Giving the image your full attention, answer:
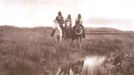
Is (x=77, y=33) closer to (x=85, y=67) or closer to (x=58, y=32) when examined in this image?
(x=58, y=32)

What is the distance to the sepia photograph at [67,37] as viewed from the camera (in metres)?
6.63

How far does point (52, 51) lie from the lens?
6.70m

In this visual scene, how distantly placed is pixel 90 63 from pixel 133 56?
0.74m

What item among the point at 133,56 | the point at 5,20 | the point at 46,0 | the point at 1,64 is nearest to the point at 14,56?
the point at 1,64

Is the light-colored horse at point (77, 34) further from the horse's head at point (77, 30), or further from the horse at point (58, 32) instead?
the horse at point (58, 32)

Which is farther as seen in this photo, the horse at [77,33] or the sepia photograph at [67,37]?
the horse at [77,33]

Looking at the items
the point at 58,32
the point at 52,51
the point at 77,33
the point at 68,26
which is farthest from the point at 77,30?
the point at 52,51

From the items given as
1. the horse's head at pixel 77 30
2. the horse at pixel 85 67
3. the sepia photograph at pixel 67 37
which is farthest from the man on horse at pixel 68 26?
the horse at pixel 85 67

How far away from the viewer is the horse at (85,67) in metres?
6.63

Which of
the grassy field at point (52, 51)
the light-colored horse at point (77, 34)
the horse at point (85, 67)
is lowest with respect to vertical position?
the horse at point (85, 67)

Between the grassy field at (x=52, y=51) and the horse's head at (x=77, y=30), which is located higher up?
the horse's head at (x=77, y=30)

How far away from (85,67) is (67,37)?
59 centimetres

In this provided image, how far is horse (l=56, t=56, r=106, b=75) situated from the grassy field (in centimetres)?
7

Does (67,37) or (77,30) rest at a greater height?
(77,30)
